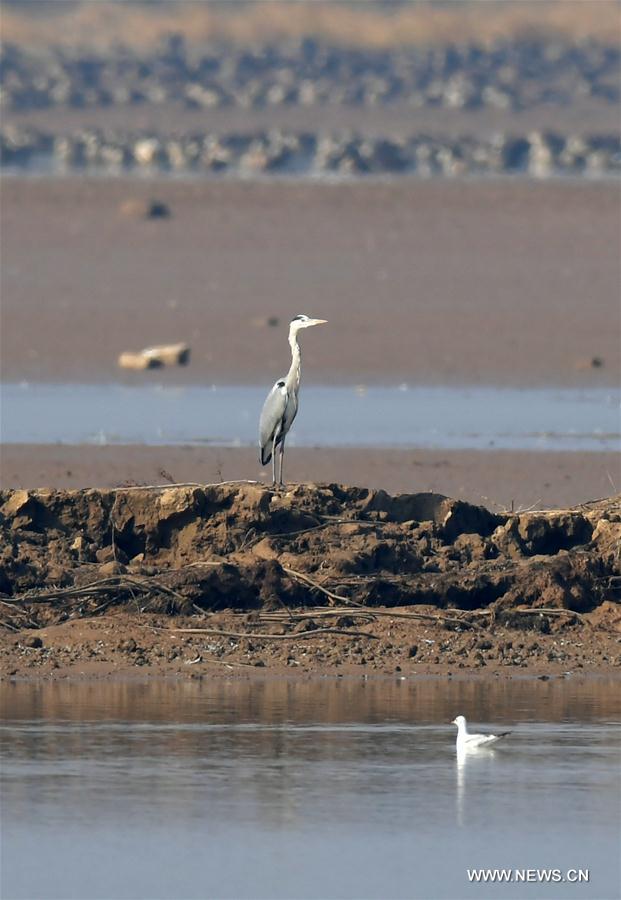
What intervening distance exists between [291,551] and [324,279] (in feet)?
54.6

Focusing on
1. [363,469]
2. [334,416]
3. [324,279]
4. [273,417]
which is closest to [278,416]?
[273,417]

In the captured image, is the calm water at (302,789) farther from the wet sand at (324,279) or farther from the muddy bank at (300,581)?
the wet sand at (324,279)

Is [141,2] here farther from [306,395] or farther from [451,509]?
[451,509]

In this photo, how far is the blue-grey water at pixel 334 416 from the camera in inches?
782

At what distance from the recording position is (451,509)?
14016 millimetres

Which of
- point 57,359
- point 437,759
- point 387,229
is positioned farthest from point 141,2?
point 437,759

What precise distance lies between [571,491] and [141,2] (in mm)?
75880

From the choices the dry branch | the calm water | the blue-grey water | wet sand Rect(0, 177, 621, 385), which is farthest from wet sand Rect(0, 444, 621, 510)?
the calm water

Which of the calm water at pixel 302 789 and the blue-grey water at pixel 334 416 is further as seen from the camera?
the blue-grey water at pixel 334 416

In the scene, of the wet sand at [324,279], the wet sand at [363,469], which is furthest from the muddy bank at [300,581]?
the wet sand at [324,279]

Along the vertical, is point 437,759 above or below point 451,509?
below

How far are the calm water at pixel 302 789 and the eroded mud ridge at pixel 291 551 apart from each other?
116 centimetres

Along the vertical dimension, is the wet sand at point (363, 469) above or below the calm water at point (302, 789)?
above

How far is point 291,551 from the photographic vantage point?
13492 mm
